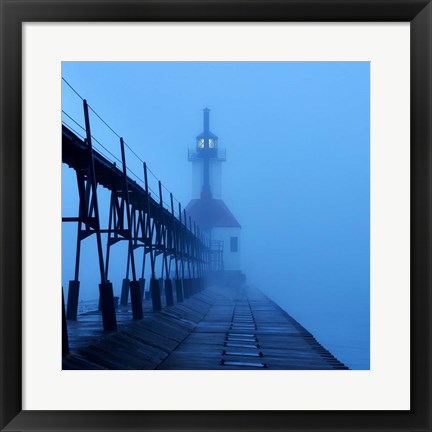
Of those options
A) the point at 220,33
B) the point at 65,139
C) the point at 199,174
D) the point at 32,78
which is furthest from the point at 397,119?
the point at 199,174

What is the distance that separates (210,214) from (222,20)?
233 feet

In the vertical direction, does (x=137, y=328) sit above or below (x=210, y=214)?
below

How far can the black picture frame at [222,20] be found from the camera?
6.80 meters

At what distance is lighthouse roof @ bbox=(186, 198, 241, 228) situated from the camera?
77750 millimetres

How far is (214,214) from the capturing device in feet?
256

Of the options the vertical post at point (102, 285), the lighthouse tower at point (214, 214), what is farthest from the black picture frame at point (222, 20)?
the lighthouse tower at point (214, 214)

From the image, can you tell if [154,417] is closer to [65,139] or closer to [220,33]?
[220,33]

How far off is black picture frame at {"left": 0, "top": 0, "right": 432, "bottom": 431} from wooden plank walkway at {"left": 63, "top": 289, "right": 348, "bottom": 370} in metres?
2.62

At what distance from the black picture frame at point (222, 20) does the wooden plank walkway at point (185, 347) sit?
2616 millimetres

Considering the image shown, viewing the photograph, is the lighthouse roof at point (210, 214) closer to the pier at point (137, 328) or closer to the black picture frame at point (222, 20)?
the pier at point (137, 328)

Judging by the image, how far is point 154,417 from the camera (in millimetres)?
6871

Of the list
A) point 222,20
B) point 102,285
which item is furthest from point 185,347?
point 222,20

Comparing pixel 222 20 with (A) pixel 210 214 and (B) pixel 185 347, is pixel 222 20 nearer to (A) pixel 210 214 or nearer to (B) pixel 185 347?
(B) pixel 185 347

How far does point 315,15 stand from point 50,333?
477cm
